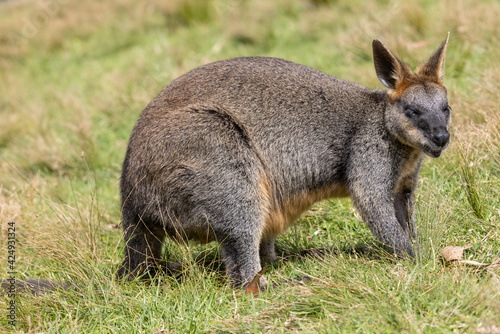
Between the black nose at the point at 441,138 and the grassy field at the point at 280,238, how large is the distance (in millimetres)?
444

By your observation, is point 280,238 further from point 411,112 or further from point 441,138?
point 441,138

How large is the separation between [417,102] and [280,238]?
5.45 ft

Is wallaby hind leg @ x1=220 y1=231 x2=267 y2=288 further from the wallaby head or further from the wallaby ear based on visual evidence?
the wallaby ear

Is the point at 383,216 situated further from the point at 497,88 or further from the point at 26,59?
the point at 26,59

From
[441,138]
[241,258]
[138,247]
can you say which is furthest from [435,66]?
[138,247]

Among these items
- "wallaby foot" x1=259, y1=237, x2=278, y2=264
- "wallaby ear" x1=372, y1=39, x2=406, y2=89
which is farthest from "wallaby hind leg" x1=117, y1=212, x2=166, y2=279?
"wallaby ear" x1=372, y1=39, x2=406, y2=89

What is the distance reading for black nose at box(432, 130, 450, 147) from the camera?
4051 mm

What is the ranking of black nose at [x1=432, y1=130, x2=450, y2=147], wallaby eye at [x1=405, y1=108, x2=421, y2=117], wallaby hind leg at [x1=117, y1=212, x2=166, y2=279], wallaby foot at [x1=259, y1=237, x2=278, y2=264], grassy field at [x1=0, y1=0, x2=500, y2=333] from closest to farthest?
grassy field at [x1=0, y1=0, x2=500, y2=333] → black nose at [x1=432, y1=130, x2=450, y2=147] → wallaby eye at [x1=405, y1=108, x2=421, y2=117] → wallaby hind leg at [x1=117, y1=212, x2=166, y2=279] → wallaby foot at [x1=259, y1=237, x2=278, y2=264]

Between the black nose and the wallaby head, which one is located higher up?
the wallaby head

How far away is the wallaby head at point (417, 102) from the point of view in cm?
416

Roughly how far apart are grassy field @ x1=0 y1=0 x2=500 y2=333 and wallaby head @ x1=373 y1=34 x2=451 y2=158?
0.47 meters

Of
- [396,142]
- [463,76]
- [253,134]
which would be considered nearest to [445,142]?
[396,142]

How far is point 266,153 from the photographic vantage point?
4449mm

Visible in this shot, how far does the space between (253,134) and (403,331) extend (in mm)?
1955
